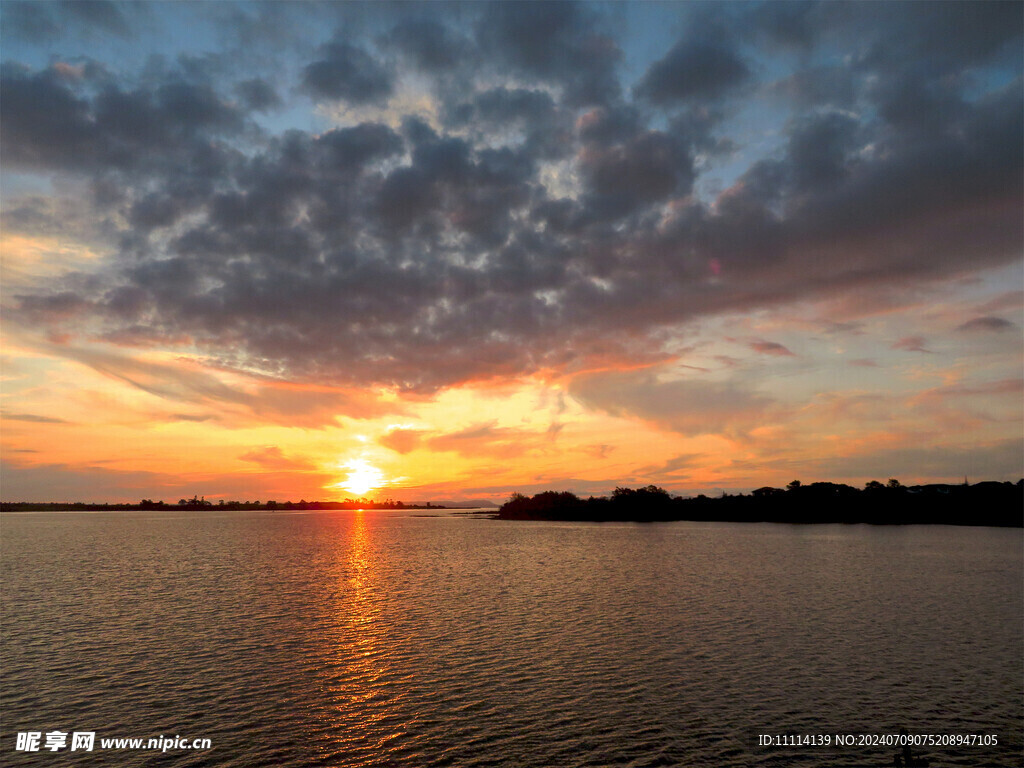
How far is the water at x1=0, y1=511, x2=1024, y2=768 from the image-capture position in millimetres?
25688

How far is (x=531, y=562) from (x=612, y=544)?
151 feet

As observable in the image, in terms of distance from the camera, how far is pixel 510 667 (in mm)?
36062

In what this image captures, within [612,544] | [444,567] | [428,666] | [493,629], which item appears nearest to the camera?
[428,666]

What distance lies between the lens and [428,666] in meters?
36.6

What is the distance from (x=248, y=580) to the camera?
241 ft

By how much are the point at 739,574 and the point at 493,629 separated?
4630cm

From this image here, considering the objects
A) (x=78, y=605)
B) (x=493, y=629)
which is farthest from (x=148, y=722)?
(x=78, y=605)

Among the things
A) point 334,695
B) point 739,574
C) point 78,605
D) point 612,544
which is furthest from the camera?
point 612,544

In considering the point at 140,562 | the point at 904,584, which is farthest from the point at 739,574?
the point at 140,562

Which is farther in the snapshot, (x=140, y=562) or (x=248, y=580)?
(x=140, y=562)

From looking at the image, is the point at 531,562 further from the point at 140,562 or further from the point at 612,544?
the point at 140,562

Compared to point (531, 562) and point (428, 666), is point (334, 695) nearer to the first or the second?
point (428, 666)

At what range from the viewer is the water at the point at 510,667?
84.3 feet

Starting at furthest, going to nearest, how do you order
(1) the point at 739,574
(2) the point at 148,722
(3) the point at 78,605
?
(1) the point at 739,574 → (3) the point at 78,605 → (2) the point at 148,722
